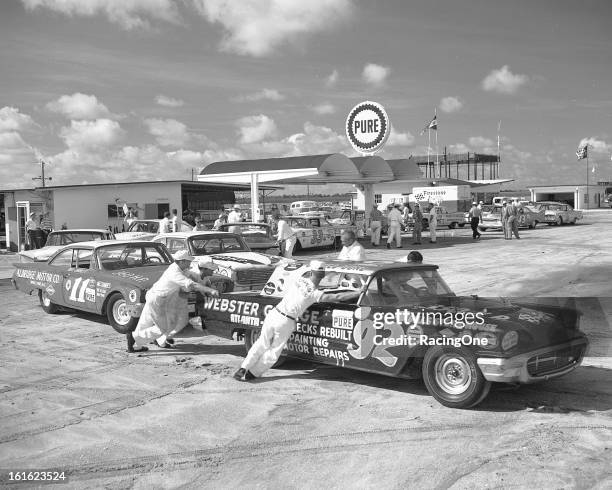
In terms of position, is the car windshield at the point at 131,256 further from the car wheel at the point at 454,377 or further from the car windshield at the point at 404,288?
the car wheel at the point at 454,377

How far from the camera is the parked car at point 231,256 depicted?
1138cm

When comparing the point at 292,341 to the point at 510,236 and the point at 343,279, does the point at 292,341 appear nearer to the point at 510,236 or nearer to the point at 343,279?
the point at 343,279

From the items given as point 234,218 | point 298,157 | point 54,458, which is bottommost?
point 54,458

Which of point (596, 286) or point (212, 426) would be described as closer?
point (212, 426)

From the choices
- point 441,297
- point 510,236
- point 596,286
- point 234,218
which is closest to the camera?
point 441,297

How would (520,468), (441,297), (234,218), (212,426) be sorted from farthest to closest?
(234,218) → (441,297) → (212,426) → (520,468)

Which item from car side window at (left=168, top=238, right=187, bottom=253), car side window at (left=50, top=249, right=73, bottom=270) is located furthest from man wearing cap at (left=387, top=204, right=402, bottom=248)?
car side window at (left=50, top=249, right=73, bottom=270)

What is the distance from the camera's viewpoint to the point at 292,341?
734 cm

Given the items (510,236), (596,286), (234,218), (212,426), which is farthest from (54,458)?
(510,236)

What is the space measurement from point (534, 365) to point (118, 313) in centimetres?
650

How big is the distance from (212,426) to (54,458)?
135 cm

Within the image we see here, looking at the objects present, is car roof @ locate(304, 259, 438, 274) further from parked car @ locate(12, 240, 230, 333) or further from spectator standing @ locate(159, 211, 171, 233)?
spectator standing @ locate(159, 211, 171, 233)

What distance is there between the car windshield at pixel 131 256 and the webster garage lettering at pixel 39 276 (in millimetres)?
1093

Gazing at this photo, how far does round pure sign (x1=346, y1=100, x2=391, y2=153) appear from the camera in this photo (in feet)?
107
